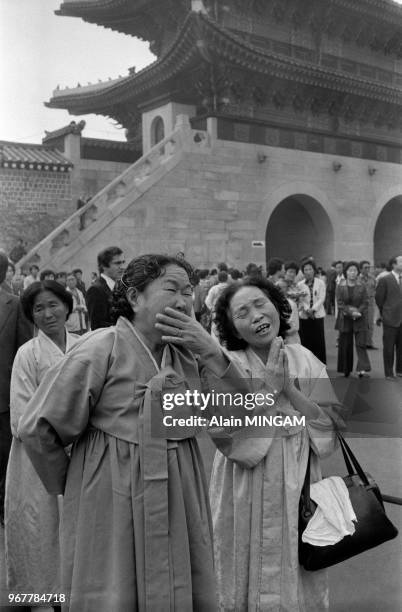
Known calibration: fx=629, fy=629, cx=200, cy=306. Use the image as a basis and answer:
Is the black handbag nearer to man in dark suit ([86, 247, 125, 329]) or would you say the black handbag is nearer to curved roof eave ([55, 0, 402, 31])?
man in dark suit ([86, 247, 125, 329])

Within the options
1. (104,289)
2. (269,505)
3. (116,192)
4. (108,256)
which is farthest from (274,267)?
(116,192)

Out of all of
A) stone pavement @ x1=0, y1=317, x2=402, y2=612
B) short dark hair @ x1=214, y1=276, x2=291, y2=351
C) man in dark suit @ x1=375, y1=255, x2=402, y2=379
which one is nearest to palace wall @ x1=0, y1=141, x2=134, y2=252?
man in dark suit @ x1=375, y1=255, x2=402, y2=379

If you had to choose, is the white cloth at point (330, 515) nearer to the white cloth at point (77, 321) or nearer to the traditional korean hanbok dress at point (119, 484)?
the traditional korean hanbok dress at point (119, 484)

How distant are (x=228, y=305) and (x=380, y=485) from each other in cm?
216

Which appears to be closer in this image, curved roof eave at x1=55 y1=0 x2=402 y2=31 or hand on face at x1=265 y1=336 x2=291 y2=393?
hand on face at x1=265 y1=336 x2=291 y2=393

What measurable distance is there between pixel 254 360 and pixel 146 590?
2.61 feet

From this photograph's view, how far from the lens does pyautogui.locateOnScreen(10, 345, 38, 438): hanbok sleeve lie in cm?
249

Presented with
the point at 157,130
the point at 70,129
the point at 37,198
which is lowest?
the point at 37,198

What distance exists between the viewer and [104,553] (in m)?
1.60

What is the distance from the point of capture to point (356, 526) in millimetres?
1876

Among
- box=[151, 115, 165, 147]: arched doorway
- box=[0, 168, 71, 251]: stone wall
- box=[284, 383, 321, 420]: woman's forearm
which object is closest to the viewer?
box=[284, 383, 321, 420]: woman's forearm

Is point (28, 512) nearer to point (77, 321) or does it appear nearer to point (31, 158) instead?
point (77, 321)

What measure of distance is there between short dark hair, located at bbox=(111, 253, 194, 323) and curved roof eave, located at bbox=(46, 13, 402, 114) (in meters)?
10.7

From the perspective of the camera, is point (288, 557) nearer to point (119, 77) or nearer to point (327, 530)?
point (327, 530)
